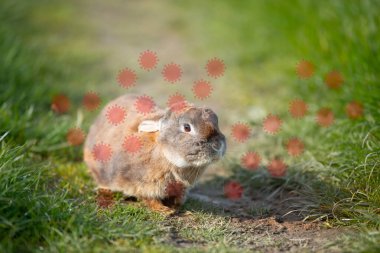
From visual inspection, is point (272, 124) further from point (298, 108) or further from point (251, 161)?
point (251, 161)

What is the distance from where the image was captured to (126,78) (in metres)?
7.71

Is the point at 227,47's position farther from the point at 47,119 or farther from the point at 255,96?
the point at 47,119

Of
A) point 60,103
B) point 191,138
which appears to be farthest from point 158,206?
point 60,103

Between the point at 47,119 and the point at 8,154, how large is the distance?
1657 mm

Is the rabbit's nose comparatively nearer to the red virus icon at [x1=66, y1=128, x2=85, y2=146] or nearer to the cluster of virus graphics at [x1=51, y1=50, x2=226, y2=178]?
the cluster of virus graphics at [x1=51, y1=50, x2=226, y2=178]

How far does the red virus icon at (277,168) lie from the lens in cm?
502

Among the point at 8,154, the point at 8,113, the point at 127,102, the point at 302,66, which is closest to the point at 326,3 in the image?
the point at 302,66

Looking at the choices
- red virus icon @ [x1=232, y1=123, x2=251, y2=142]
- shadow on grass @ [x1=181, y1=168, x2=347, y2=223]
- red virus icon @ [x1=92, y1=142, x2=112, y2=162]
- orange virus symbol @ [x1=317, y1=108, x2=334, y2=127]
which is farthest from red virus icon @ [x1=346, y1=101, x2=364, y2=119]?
red virus icon @ [x1=92, y1=142, x2=112, y2=162]

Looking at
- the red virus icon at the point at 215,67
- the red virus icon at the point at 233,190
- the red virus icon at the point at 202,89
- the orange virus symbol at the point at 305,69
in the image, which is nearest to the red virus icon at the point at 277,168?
the red virus icon at the point at 233,190

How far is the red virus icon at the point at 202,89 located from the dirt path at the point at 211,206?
0.42ft

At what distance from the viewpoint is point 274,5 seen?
27.6ft

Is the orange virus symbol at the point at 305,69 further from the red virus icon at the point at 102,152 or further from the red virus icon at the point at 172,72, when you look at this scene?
the red virus icon at the point at 102,152

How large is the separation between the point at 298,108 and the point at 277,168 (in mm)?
1398

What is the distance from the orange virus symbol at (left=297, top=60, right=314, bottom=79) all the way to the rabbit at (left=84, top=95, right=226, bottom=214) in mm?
2785
